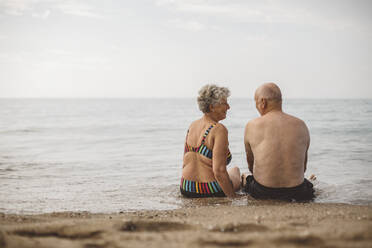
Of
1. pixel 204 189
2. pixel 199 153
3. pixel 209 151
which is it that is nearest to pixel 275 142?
pixel 209 151

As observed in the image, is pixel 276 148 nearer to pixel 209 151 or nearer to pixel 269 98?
pixel 269 98

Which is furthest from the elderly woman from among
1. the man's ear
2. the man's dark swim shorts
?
the man's ear

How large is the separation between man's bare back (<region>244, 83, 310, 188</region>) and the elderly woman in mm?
386

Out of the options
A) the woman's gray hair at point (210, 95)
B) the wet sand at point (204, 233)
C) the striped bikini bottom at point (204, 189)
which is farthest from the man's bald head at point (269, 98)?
the wet sand at point (204, 233)

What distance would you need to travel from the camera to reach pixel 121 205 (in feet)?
15.2

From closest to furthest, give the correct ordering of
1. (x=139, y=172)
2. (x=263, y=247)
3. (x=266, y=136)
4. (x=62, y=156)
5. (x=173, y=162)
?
(x=263, y=247) → (x=266, y=136) → (x=139, y=172) → (x=173, y=162) → (x=62, y=156)

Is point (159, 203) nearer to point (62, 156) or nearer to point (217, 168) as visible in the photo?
point (217, 168)

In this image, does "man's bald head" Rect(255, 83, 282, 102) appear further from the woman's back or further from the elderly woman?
the woman's back

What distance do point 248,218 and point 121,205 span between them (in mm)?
2260

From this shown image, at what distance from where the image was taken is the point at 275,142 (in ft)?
13.1

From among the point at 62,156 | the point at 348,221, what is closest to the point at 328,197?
the point at 348,221

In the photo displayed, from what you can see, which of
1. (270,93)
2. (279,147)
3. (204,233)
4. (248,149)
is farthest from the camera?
(248,149)

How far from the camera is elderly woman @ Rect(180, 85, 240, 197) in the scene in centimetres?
426

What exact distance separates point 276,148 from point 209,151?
0.86m
